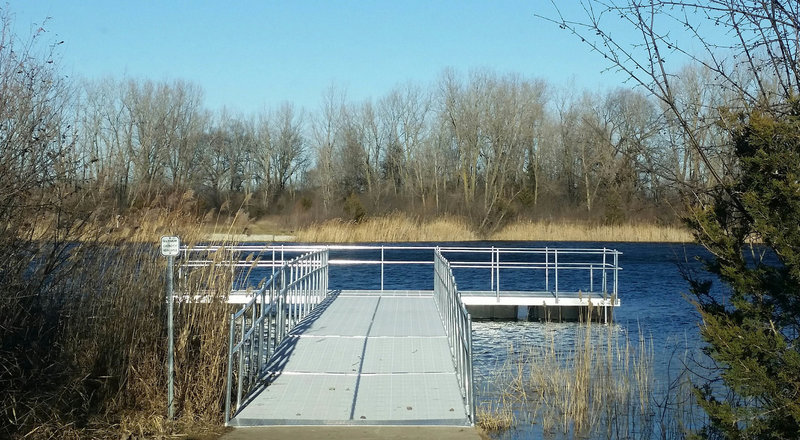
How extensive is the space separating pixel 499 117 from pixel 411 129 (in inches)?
406

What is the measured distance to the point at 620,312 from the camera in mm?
23344

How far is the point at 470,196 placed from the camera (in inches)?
2266

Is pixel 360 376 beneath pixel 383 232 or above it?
beneath

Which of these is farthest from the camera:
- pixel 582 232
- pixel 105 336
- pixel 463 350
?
pixel 582 232

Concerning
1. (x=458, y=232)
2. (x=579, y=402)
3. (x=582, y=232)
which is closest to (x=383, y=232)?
(x=458, y=232)

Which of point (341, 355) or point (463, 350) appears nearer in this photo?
point (463, 350)

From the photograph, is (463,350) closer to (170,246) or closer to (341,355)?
(341,355)

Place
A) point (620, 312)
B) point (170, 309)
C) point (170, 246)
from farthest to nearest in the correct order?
point (620, 312), point (170, 246), point (170, 309)

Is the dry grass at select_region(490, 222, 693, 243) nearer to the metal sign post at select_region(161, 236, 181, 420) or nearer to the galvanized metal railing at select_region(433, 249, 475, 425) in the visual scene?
the galvanized metal railing at select_region(433, 249, 475, 425)

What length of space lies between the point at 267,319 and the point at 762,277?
8807mm

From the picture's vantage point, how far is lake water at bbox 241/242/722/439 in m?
14.1

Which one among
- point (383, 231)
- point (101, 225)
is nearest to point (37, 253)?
point (101, 225)

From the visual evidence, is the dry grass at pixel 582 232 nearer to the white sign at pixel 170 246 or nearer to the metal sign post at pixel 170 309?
the metal sign post at pixel 170 309

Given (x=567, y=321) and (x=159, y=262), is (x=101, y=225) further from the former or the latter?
(x=567, y=321)
